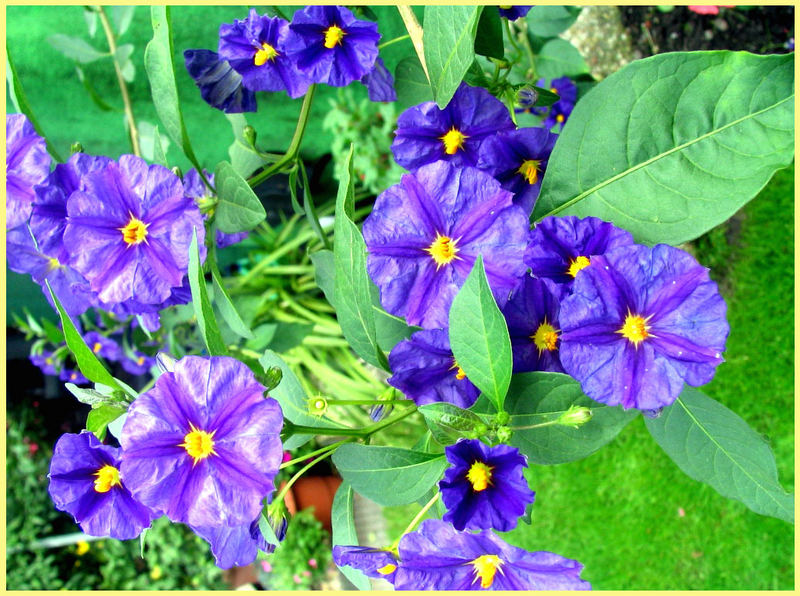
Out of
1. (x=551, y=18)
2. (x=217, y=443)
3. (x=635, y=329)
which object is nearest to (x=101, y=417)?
(x=217, y=443)

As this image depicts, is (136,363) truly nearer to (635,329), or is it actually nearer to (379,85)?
(379,85)

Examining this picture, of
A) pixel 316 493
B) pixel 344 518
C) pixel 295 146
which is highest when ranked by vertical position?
pixel 295 146

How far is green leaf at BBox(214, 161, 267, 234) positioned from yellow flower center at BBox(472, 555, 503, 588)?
0.49 meters

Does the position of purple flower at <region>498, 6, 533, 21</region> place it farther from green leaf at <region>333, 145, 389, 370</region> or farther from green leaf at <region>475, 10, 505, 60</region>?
green leaf at <region>333, 145, 389, 370</region>

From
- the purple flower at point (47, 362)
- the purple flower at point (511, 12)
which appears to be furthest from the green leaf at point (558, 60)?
the purple flower at point (47, 362)

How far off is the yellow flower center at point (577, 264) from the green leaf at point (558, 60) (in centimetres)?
94

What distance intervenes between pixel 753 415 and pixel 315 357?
1559mm

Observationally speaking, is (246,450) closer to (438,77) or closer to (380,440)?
(438,77)

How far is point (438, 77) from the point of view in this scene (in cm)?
81

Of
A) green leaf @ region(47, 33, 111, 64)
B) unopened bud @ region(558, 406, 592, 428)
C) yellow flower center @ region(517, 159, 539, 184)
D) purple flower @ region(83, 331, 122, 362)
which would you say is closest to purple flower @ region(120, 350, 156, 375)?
purple flower @ region(83, 331, 122, 362)

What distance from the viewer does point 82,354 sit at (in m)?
0.73

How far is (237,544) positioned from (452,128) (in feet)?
1.98

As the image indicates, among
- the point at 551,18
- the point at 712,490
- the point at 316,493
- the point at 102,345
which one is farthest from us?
A: the point at 316,493

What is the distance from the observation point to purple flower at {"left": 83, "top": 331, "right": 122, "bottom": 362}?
1906mm
